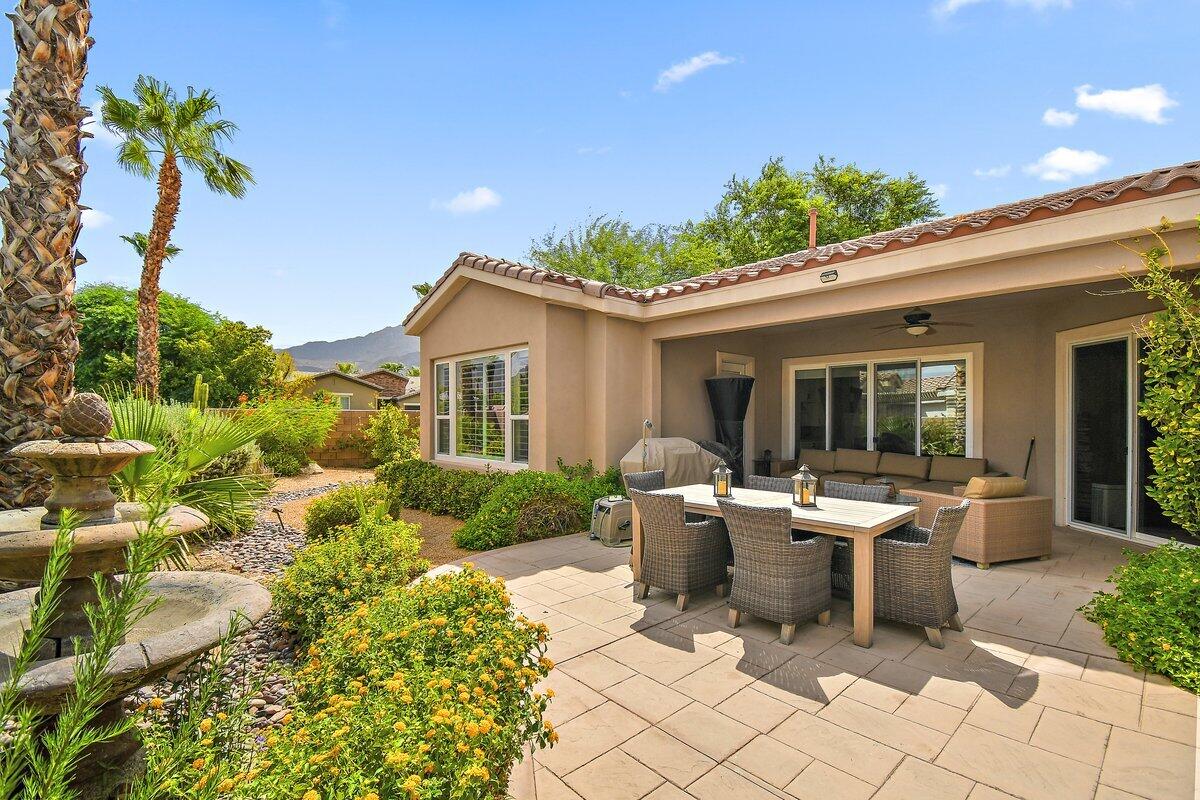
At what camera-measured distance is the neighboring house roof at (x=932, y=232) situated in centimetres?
448

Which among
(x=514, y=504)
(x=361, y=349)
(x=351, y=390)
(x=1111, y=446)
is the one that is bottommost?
(x=514, y=504)

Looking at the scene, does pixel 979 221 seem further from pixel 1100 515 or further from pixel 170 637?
pixel 170 637

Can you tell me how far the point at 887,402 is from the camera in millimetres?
10289

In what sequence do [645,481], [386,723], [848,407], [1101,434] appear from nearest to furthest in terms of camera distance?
[386,723]
[645,481]
[1101,434]
[848,407]

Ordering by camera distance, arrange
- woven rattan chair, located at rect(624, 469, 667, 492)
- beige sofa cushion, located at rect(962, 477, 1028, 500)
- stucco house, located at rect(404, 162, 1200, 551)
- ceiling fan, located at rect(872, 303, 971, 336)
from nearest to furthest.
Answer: stucco house, located at rect(404, 162, 1200, 551)
woven rattan chair, located at rect(624, 469, 667, 492)
beige sofa cushion, located at rect(962, 477, 1028, 500)
ceiling fan, located at rect(872, 303, 971, 336)

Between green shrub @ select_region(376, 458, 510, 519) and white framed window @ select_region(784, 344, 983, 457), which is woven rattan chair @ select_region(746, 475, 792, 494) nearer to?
green shrub @ select_region(376, 458, 510, 519)

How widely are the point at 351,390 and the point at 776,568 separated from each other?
30175 mm

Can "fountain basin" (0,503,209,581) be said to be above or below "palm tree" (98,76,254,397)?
below

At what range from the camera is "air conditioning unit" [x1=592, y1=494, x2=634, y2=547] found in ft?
23.0

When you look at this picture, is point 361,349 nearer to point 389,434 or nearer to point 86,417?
point 389,434

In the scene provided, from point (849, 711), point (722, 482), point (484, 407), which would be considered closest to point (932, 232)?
point (722, 482)

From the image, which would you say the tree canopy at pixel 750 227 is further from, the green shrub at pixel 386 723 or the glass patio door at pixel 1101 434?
the green shrub at pixel 386 723

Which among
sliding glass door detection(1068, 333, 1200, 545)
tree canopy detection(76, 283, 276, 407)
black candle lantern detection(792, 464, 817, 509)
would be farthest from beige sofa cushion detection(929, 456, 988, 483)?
tree canopy detection(76, 283, 276, 407)

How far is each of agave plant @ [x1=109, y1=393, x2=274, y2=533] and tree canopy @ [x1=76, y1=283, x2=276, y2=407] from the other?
13.9 meters
